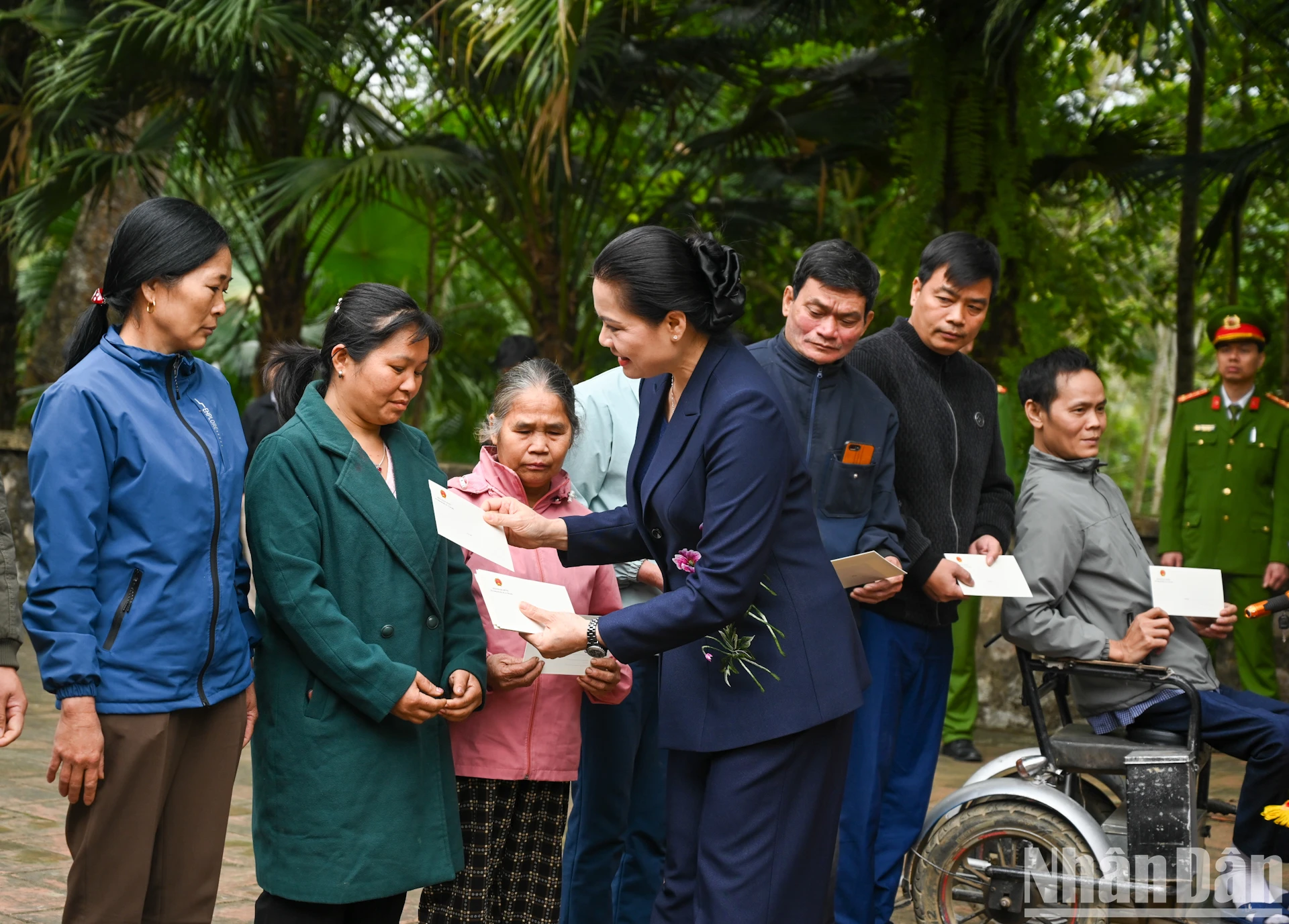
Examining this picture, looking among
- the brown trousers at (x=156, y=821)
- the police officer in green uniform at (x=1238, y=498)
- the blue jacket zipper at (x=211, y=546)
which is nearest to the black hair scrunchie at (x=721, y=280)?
the blue jacket zipper at (x=211, y=546)

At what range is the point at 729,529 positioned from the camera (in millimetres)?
2580

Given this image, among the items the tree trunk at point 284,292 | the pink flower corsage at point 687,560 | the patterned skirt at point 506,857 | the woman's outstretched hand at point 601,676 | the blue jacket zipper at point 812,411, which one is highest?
the tree trunk at point 284,292

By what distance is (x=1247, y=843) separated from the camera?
371 centimetres

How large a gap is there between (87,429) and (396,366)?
68 cm

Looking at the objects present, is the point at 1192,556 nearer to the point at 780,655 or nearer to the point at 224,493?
the point at 780,655

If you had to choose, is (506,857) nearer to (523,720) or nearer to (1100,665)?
(523,720)

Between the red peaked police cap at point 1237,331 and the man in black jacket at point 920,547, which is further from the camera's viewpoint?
the red peaked police cap at point 1237,331

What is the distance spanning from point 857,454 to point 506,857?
140cm

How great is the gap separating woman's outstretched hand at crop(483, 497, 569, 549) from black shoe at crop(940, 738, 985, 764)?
12.9 feet

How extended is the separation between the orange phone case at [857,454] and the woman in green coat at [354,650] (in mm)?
1189

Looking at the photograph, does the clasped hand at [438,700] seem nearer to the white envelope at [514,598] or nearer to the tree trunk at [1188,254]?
the white envelope at [514,598]

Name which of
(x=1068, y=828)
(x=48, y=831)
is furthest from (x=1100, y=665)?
(x=48, y=831)

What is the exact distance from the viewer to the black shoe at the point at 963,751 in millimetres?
6492

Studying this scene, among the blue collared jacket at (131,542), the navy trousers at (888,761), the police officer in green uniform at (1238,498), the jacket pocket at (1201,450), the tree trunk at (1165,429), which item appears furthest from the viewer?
the tree trunk at (1165,429)
